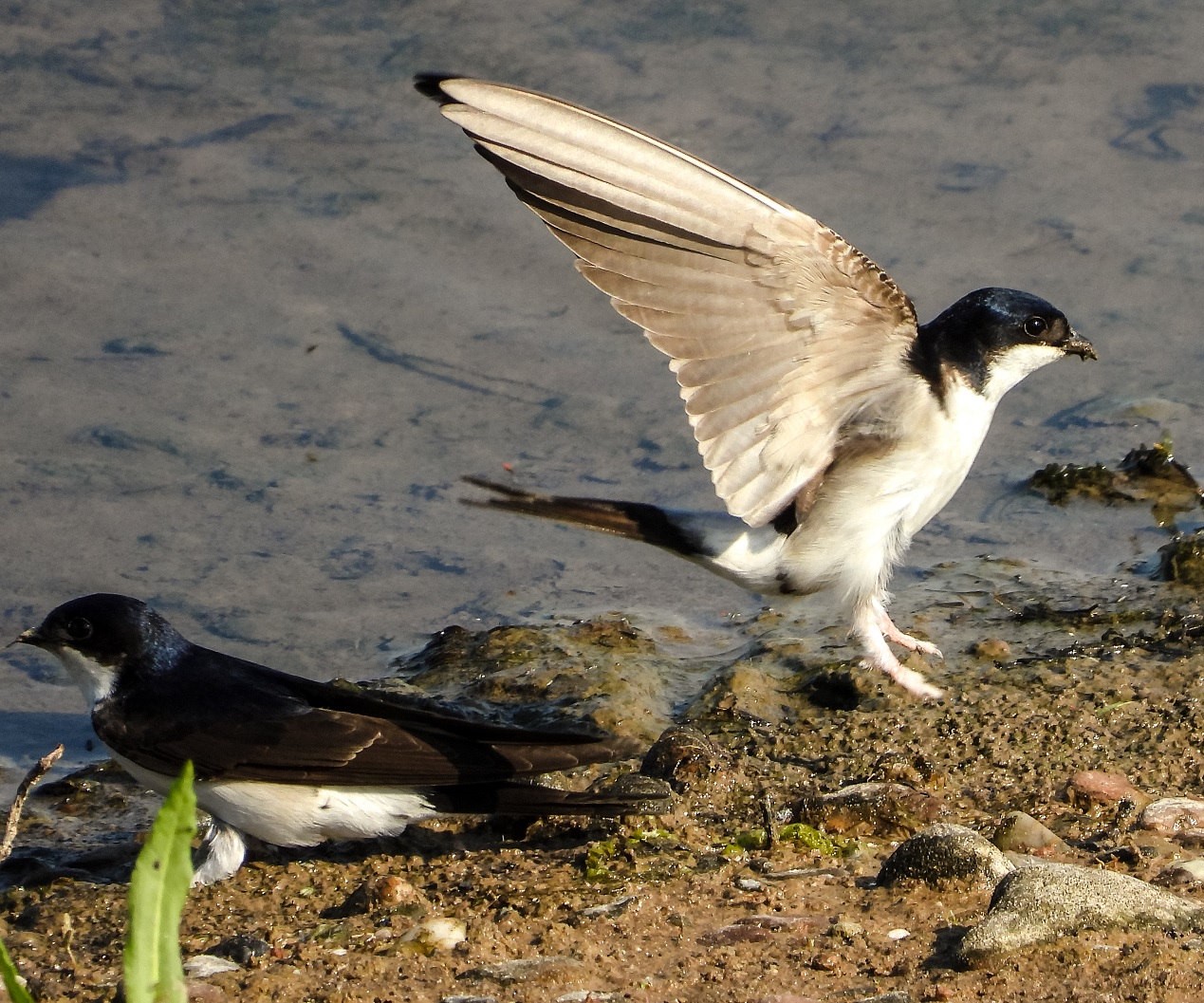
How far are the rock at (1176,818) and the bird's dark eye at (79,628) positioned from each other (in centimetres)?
269

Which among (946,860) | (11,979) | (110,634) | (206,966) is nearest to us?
(11,979)

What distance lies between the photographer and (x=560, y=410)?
22.6 feet

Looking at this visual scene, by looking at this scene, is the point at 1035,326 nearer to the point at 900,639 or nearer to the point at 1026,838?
the point at 900,639

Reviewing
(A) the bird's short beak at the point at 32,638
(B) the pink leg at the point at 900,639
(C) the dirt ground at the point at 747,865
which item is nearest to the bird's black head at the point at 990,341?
(B) the pink leg at the point at 900,639

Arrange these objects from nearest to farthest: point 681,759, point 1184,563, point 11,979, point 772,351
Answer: point 11,979, point 681,759, point 772,351, point 1184,563

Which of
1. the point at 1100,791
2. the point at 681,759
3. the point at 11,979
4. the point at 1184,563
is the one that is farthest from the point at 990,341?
the point at 11,979

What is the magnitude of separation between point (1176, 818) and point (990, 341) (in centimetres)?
164

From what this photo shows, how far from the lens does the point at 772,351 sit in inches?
187

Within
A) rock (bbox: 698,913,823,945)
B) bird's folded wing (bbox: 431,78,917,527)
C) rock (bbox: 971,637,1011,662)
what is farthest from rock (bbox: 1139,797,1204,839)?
bird's folded wing (bbox: 431,78,917,527)

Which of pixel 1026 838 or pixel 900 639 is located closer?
pixel 1026 838

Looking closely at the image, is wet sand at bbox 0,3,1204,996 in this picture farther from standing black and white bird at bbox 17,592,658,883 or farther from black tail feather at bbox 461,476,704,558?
standing black and white bird at bbox 17,592,658,883

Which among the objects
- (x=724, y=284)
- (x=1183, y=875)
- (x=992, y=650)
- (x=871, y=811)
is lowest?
(x=992, y=650)

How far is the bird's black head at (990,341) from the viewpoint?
509cm

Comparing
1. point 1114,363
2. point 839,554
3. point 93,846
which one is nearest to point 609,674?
point 839,554
